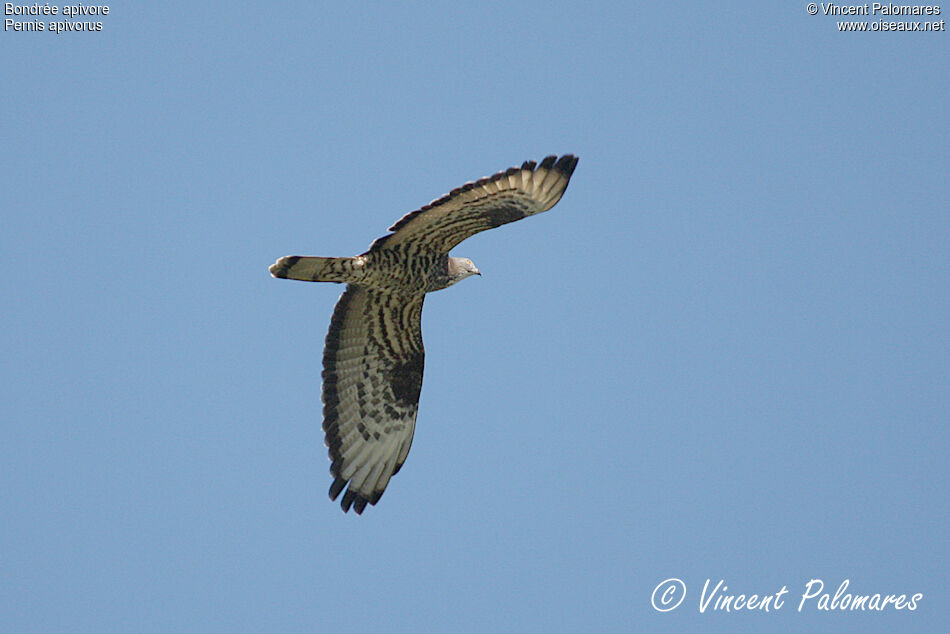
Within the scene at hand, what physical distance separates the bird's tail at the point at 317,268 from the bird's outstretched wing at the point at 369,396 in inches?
36.6

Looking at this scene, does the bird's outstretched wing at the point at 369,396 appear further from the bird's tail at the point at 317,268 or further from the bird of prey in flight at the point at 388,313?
the bird's tail at the point at 317,268

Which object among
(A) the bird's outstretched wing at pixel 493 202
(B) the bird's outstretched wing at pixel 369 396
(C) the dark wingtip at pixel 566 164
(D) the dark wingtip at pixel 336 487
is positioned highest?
(C) the dark wingtip at pixel 566 164

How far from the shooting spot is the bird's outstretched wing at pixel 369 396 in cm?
1116

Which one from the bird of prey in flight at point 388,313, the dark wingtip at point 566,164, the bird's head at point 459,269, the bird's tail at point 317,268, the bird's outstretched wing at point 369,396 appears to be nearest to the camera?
the dark wingtip at point 566,164

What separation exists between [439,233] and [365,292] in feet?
3.57

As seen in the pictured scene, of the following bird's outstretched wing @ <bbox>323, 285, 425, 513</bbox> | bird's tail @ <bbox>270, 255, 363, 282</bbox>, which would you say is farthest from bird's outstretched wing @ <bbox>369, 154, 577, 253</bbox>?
bird's outstretched wing @ <bbox>323, 285, 425, 513</bbox>

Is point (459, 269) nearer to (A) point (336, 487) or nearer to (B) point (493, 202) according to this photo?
(B) point (493, 202)

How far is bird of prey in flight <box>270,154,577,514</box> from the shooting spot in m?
9.52

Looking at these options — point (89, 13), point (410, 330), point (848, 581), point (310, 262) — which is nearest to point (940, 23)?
point (848, 581)

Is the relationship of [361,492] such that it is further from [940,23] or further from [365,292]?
[940,23]

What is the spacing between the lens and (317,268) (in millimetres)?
9945

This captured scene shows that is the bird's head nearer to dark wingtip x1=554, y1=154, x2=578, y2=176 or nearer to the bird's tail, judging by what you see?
the bird's tail

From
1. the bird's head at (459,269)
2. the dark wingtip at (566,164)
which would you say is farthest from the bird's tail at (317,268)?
the dark wingtip at (566,164)

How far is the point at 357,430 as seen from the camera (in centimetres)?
1135
